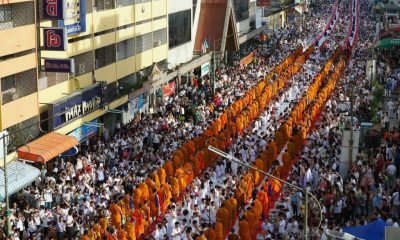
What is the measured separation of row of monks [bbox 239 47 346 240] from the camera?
22.9 meters

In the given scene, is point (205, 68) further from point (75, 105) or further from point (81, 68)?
point (75, 105)

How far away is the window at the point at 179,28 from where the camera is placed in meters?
46.3

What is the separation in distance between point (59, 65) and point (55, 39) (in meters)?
0.97

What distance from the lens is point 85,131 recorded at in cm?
3281

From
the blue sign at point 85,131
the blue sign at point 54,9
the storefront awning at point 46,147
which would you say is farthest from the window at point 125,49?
the storefront awning at point 46,147

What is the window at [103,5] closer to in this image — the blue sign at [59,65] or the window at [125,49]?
the window at [125,49]

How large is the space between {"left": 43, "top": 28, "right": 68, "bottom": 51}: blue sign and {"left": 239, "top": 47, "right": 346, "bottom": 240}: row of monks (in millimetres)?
8425

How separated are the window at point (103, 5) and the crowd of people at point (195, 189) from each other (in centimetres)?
559

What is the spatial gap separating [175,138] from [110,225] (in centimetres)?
1137

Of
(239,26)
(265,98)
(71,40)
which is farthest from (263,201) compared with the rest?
(239,26)

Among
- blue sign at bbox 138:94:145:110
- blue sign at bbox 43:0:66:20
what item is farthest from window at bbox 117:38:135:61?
blue sign at bbox 43:0:66:20

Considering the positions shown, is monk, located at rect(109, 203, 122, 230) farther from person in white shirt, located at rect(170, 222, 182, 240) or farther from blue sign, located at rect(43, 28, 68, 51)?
blue sign, located at rect(43, 28, 68, 51)

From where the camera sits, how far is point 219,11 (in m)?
56.1

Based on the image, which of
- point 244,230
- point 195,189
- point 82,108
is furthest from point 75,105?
point 244,230
